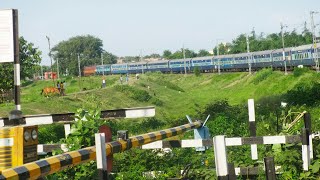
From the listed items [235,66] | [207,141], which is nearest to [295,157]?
[207,141]

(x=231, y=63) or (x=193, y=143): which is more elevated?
(x=231, y=63)

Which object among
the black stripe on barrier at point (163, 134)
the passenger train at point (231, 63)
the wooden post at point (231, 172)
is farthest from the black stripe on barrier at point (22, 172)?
the passenger train at point (231, 63)

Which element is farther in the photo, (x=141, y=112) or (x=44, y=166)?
(x=141, y=112)

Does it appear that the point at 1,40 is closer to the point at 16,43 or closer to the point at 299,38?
the point at 16,43

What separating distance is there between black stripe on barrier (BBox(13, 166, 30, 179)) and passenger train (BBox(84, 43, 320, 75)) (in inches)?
1933

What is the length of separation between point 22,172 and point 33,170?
175mm

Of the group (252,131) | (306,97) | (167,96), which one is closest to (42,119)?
(252,131)

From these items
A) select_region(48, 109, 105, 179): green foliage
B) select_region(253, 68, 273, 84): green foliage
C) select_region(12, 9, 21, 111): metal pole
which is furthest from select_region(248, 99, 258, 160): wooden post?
select_region(253, 68, 273, 84): green foliage

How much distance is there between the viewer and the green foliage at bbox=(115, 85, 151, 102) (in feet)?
132

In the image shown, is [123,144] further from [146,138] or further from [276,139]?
[276,139]

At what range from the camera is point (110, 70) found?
92.3 metres

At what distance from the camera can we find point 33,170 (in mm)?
4523

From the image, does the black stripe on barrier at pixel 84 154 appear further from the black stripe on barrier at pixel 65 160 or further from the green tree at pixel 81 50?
the green tree at pixel 81 50

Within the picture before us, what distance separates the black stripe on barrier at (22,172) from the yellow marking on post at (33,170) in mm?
44
